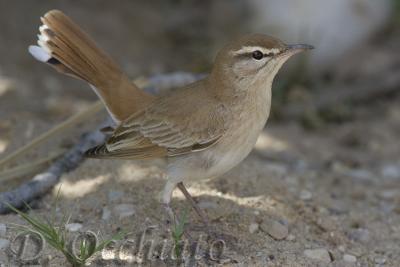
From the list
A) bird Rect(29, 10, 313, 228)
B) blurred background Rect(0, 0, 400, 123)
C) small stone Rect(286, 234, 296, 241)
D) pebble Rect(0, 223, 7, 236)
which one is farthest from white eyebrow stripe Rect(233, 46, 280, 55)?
blurred background Rect(0, 0, 400, 123)

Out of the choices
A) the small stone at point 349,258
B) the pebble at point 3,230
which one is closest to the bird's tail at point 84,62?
the pebble at point 3,230

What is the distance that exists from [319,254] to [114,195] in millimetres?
1728

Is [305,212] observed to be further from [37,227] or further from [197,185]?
[37,227]

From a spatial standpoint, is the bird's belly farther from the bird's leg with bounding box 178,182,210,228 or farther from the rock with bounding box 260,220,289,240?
the rock with bounding box 260,220,289,240

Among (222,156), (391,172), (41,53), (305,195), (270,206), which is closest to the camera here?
(222,156)

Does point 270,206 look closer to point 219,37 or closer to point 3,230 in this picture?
point 3,230

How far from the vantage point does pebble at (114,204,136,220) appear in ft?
18.0

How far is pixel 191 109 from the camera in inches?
209

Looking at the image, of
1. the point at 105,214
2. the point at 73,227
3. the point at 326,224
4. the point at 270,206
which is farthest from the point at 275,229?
the point at 73,227

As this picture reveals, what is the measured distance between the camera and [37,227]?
4.50 meters

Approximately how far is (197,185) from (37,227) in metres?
1.94

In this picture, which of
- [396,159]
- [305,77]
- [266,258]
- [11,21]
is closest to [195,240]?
[266,258]

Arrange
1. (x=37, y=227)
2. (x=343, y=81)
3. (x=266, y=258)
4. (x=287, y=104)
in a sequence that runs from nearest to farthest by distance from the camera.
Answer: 1. (x=37, y=227)
2. (x=266, y=258)
3. (x=287, y=104)
4. (x=343, y=81)

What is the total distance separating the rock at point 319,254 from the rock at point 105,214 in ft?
5.10
